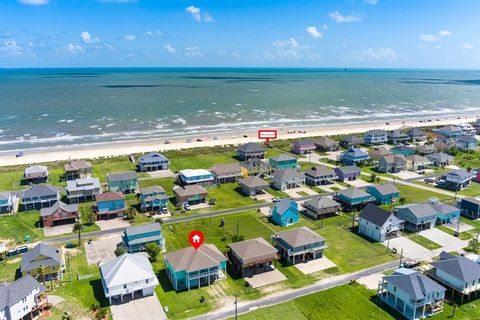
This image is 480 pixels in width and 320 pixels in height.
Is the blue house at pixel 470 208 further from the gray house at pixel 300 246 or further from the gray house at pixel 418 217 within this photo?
the gray house at pixel 300 246

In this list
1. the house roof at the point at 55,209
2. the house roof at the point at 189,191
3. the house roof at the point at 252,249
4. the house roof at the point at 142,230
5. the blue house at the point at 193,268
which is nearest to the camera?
the blue house at the point at 193,268

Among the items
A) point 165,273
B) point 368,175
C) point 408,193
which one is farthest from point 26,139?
point 408,193

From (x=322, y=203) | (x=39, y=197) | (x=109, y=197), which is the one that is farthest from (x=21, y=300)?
(x=322, y=203)

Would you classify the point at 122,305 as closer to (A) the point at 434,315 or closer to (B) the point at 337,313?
(B) the point at 337,313

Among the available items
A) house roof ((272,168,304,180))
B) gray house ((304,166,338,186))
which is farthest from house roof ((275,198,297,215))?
gray house ((304,166,338,186))

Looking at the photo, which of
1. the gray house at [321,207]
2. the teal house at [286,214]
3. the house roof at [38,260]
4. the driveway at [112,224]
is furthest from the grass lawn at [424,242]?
the house roof at [38,260]

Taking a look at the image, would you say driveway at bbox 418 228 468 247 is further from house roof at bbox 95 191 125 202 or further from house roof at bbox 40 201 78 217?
house roof at bbox 40 201 78 217
